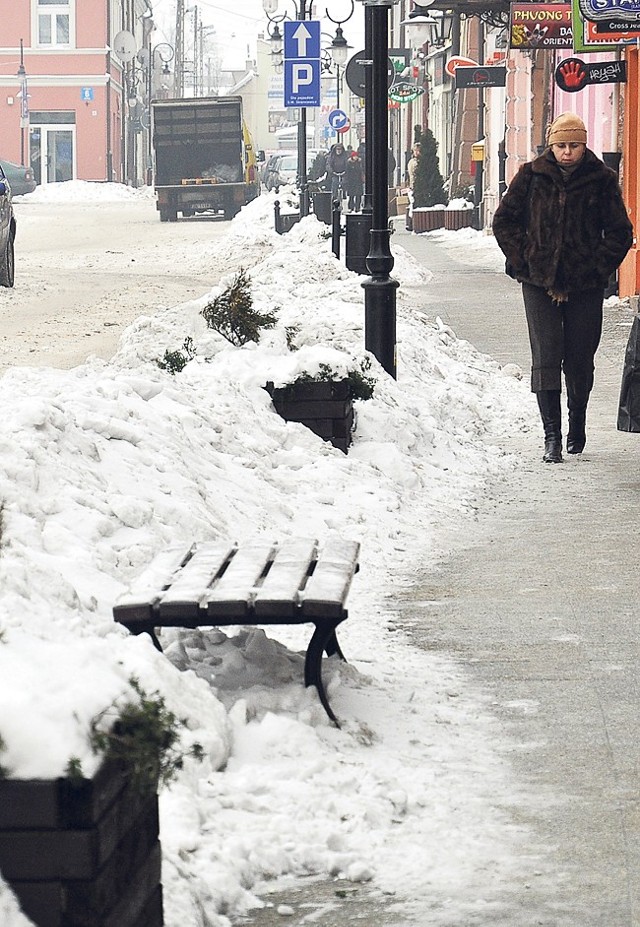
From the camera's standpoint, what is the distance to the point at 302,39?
87.1 feet

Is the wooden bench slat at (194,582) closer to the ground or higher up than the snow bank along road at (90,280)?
higher up

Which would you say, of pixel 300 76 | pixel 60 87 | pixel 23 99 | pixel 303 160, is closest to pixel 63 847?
pixel 300 76

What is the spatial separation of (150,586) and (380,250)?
5.70 meters

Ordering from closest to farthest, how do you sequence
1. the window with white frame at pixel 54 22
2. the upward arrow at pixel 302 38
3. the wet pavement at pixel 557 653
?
the wet pavement at pixel 557 653, the upward arrow at pixel 302 38, the window with white frame at pixel 54 22

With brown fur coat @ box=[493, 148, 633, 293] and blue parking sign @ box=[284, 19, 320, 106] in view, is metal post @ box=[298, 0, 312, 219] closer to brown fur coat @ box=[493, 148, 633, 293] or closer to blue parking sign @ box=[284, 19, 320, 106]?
blue parking sign @ box=[284, 19, 320, 106]

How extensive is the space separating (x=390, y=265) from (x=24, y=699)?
7.29m

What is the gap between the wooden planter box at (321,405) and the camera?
26.9 feet

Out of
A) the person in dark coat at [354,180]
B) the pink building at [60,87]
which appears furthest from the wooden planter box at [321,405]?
the pink building at [60,87]

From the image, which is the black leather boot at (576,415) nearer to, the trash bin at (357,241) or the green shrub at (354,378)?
the green shrub at (354,378)

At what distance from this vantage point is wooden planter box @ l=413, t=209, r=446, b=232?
38.6 m

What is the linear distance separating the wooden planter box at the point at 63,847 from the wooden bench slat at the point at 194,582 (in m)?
1.40

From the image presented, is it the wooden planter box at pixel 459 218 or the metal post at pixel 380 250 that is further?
the wooden planter box at pixel 459 218

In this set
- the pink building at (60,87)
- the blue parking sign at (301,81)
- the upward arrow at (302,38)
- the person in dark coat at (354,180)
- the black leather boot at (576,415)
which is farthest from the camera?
the pink building at (60,87)

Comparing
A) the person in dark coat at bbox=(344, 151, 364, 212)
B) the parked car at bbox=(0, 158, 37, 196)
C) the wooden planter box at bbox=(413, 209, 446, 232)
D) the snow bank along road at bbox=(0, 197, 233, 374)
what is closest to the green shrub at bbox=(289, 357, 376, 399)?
the snow bank along road at bbox=(0, 197, 233, 374)
